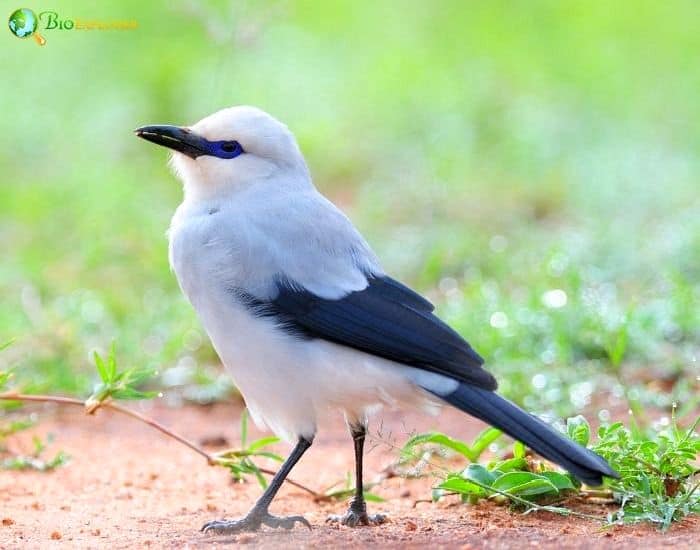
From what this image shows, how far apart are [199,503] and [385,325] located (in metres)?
1.17

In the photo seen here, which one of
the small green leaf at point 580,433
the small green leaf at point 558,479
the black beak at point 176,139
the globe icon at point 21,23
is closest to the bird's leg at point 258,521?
the small green leaf at point 558,479

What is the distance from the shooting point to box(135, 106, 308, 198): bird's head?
4.62 m

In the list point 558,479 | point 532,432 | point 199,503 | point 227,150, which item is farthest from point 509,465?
point 227,150

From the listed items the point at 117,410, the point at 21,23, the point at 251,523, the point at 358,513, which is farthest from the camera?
the point at 21,23

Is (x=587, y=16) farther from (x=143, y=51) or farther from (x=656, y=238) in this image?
(x=656, y=238)

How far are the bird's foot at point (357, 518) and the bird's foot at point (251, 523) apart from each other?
16 centimetres

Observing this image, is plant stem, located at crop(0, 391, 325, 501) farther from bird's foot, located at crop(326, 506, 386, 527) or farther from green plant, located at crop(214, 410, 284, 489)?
bird's foot, located at crop(326, 506, 386, 527)

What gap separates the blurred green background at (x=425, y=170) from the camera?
629cm

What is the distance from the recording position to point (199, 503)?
4.72 m

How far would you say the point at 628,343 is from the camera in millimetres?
6051

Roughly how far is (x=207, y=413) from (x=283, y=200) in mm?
1957

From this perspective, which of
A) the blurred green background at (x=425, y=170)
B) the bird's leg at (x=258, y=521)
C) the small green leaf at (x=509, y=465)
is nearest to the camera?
the bird's leg at (x=258, y=521)

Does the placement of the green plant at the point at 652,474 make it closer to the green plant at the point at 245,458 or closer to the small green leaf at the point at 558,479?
the small green leaf at the point at 558,479

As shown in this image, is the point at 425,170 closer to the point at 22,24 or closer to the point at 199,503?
the point at 22,24
